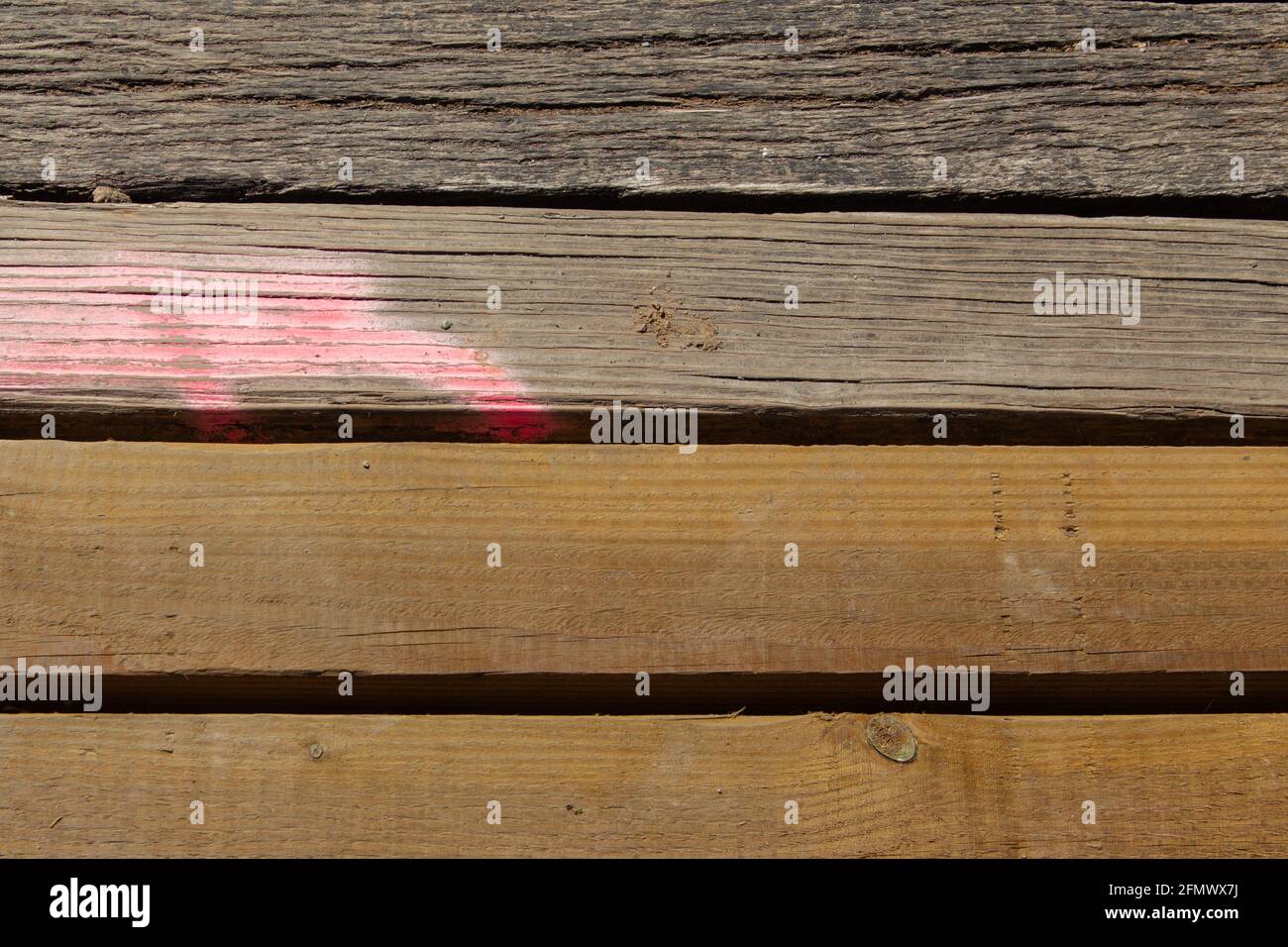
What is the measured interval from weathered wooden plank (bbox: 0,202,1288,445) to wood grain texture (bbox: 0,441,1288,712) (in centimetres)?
7

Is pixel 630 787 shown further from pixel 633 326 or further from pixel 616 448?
pixel 633 326

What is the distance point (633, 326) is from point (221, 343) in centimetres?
67

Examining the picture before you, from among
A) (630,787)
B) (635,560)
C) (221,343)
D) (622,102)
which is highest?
(622,102)

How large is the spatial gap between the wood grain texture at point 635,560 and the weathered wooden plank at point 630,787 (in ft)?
0.36

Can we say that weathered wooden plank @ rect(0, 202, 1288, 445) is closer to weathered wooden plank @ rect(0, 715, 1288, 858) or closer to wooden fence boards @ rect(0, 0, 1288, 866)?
wooden fence boards @ rect(0, 0, 1288, 866)

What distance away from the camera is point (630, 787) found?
1.40 metres

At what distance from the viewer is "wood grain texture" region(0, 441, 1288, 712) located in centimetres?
136

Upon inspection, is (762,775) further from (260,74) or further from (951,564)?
(260,74)

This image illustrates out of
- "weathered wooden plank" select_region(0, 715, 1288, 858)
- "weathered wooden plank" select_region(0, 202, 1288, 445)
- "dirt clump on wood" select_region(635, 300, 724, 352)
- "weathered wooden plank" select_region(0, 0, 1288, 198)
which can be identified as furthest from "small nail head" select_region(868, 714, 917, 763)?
"weathered wooden plank" select_region(0, 0, 1288, 198)

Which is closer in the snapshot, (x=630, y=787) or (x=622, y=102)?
(x=630, y=787)

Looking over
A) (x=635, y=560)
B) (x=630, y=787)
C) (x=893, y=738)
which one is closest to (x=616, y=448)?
(x=635, y=560)

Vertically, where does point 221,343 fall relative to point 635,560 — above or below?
above

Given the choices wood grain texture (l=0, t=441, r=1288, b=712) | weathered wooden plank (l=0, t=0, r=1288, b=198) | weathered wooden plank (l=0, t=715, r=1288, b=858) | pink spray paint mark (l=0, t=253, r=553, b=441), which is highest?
weathered wooden plank (l=0, t=0, r=1288, b=198)
